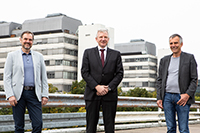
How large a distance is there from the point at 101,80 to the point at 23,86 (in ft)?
3.99

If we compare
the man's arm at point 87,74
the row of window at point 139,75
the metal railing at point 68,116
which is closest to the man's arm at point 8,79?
the man's arm at point 87,74

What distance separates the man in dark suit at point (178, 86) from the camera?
17.0 feet

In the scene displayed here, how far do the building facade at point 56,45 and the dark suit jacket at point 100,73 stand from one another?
270 feet

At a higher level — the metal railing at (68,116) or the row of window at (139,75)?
the row of window at (139,75)

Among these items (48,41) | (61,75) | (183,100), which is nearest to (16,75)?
(183,100)

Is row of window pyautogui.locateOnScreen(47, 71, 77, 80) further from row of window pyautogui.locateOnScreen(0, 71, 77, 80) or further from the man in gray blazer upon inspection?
the man in gray blazer

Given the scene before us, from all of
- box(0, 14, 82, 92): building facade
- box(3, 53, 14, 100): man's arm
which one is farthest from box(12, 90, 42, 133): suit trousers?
box(0, 14, 82, 92): building facade

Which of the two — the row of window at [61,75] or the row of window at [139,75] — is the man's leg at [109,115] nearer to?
the row of window at [61,75]

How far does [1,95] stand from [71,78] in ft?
278

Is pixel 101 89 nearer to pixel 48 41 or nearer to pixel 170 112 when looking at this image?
pixel 170 112

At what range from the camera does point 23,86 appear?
5.04 meters

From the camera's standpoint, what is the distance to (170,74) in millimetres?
5355

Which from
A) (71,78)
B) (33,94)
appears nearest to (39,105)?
(33,94)

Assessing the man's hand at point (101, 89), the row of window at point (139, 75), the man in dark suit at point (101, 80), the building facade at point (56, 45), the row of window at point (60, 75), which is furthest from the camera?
the row of window at point (139, 75)
